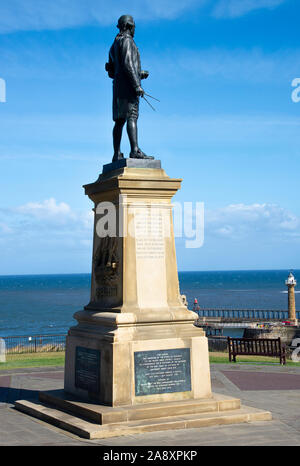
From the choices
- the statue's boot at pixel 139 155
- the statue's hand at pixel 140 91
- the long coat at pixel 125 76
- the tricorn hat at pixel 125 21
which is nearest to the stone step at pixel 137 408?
the statue's boot at pixel 139 155

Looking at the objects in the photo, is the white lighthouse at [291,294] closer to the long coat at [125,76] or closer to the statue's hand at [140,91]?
the long coat at [125,76]

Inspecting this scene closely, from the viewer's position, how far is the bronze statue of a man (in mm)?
10695

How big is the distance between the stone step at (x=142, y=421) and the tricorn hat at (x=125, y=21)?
6930 millimetres

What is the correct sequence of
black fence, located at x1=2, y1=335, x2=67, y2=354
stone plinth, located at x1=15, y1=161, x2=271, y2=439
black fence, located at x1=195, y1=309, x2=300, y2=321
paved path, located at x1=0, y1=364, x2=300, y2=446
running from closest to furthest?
paved path, located at x1=0, y1=364, x2=300, y2=446 < stone plinth, located at x1=15, y1=161, x2=271, y2=439 < black fence, located at x1=2, y1=335, x2=67, y2=354 < black fence, located at x1=195, y1=309, x2=300, y2=321

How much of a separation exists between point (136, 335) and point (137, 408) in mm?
1137

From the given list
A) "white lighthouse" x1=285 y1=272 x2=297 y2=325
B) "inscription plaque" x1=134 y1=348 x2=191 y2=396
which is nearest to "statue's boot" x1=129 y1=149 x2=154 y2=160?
"inscription plaque" x1=134 y1=348 x2=191 y2=396

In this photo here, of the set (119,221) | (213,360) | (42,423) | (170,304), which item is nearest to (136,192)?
(119,221)

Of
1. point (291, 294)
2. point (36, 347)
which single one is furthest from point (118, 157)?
point (291, 294)

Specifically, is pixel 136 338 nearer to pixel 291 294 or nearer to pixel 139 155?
pixel 139 155

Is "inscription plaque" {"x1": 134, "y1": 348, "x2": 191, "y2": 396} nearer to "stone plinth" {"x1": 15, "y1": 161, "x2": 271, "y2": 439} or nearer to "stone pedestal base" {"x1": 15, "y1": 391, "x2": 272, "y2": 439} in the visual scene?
"stone plinth" {"x1": 15, "y1": 161, "x2": 271, "y2": 439}
